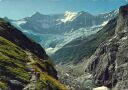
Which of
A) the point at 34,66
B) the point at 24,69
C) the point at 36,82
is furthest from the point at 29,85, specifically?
the point at 34,66

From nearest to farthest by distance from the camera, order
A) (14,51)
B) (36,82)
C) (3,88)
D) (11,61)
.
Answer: (3,88)
(36,82)
(11,61)
(14,51)

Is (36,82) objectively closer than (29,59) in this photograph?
Yes

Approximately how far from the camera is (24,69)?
→ 6496 inches

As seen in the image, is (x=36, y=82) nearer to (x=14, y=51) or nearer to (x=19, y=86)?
(x=19, y=86)

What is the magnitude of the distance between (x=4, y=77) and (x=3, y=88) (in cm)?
1238

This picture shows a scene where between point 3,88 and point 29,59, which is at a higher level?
point 29,59

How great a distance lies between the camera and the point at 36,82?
152125 mm

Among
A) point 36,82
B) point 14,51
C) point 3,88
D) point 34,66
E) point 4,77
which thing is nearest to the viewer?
point 3,88

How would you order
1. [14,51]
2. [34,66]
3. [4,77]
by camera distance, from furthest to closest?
[14,51] < [34,66] < [4,77]

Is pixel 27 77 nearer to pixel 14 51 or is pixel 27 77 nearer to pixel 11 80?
pixel 11 80

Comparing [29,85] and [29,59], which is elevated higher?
[29,59]

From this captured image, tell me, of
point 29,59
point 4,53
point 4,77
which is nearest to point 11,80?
point 4,77

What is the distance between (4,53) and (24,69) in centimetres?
1575

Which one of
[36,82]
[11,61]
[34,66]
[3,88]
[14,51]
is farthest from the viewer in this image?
[14,51]
